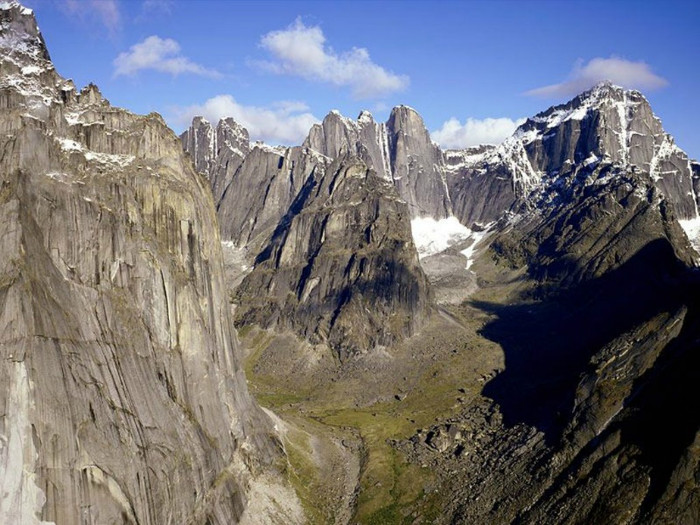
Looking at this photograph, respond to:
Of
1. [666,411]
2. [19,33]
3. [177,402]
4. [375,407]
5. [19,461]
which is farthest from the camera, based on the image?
[375,407]

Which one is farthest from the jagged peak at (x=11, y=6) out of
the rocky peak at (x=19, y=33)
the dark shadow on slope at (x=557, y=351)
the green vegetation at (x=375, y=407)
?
the dark shadow on slope at (x=557, y=351)

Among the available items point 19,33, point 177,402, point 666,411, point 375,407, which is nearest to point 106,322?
point 177,402

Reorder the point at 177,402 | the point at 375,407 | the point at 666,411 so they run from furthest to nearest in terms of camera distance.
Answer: the point at 375,407, the point at 666,411, the point at 177,402

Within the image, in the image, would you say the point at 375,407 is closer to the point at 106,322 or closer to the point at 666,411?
the point at 666,411

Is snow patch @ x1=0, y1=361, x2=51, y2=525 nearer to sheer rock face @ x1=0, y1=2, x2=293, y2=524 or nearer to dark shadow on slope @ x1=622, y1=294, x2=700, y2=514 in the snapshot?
sheer rock face @ x1=0, y1=2, x2=293, y2=524

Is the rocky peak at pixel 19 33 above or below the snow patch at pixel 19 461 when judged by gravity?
above

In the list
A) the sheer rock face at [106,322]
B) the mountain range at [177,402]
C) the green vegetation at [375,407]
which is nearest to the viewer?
the sheer rock face at [106,322]

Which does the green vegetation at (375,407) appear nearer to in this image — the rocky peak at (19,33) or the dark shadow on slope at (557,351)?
the dark shadow on slope at (557,351)

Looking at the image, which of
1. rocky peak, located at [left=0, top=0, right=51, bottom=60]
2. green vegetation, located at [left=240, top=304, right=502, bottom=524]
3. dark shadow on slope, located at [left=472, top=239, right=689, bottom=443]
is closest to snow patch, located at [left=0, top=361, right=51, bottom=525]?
rocky peak, located at [left=0, top=0, right=51, bottom=60]
